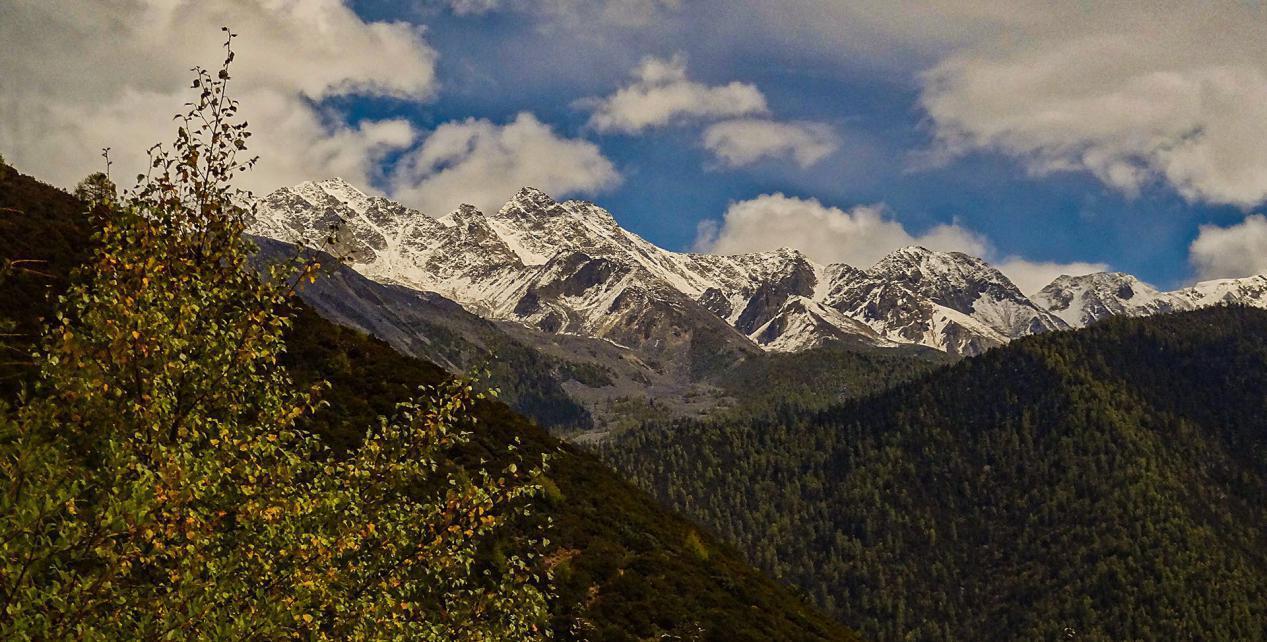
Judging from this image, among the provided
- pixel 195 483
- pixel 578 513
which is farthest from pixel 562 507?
pixel 195 483

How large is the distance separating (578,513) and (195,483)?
3690cm

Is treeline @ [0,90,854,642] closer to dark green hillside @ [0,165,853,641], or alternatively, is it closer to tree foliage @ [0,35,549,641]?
dark green hillside @ [0,165,853,641]

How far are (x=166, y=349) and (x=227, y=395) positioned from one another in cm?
173

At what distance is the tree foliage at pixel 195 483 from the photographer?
44.5 feet

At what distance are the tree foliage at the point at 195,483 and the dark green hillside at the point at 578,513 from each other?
1967cm

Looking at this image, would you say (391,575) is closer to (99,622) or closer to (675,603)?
(99,622)

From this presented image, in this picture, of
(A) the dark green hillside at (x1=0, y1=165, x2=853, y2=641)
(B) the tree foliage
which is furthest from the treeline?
(B) the tree foliage

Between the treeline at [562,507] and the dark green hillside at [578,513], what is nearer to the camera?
the treeline at [562,507]

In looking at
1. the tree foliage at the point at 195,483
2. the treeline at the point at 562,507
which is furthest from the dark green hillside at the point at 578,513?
the tree foliage at the point at 195,483

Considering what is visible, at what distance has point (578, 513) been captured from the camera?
5069 cm

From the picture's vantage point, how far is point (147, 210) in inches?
725

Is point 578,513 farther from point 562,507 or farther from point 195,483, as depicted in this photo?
point 195,483

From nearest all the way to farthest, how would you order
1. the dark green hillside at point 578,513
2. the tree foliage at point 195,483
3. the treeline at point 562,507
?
the tree foliage at point 195,483 < the treeline at point 562,507 < the dark green hillside at point 578,513

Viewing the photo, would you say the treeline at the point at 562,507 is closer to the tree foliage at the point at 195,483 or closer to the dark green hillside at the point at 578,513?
the dark green hillside at the point at 578,513
